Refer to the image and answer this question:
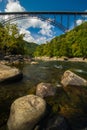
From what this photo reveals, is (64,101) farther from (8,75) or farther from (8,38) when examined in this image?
(8,38)

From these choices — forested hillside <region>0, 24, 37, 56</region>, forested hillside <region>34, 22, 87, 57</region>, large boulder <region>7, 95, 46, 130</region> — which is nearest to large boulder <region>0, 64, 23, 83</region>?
large boulder <region>7, 95, 46, 130</region>

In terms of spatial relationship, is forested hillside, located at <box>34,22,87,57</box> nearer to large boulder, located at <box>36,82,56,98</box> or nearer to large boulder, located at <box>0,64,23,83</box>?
large boulder, located at <box>0,64,23,83</box>

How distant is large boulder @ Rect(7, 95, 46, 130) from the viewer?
10.1 metres

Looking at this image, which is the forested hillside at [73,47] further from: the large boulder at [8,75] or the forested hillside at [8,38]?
the large boulder at [8,75]

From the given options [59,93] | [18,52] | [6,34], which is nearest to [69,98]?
[59,93]

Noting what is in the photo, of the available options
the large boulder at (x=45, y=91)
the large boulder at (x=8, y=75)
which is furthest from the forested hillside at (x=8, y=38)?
the large boulder at (x=45, y=91)

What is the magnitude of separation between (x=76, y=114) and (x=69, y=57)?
262ft

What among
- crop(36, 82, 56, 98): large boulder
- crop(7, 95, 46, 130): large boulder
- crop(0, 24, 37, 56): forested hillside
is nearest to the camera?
crop(7, 95, 46, 130): large boulder

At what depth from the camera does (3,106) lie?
509 inches

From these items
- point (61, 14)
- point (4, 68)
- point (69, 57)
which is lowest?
point (69, 57)

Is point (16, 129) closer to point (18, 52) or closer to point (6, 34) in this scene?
point (6, 34)

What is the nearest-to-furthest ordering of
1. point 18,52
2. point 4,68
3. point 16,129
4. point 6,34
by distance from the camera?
1. point 16,129
2. point 4,68
3. point 6,34
4. point 18,52

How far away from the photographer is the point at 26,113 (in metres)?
10.4

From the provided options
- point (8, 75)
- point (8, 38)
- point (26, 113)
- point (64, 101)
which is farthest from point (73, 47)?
point (26, 113)
